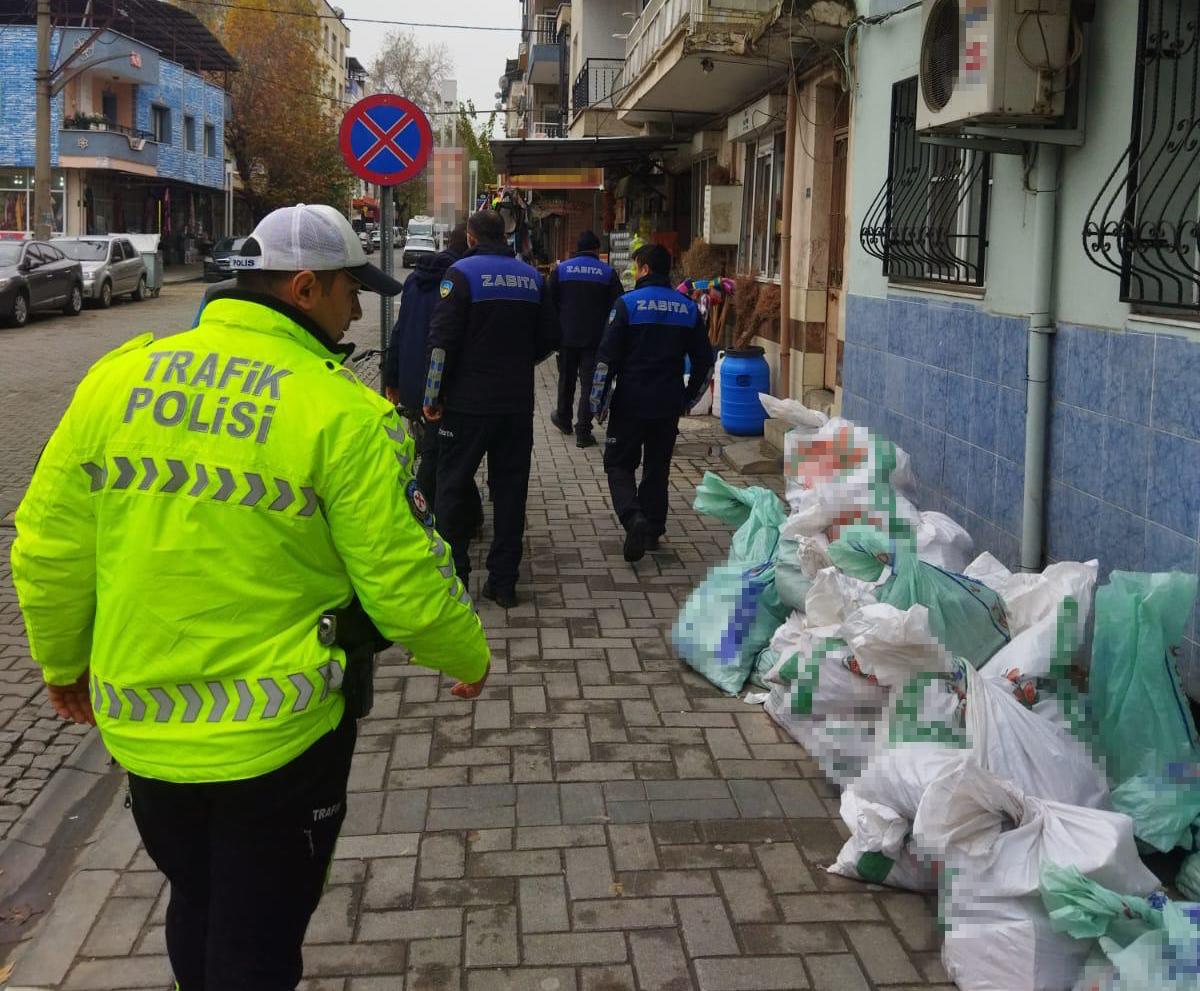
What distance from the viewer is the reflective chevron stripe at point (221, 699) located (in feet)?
7.39

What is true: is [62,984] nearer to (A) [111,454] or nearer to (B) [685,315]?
(A) [111,454]

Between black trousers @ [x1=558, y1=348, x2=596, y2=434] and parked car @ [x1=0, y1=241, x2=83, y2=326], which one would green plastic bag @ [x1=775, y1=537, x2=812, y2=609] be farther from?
parked car @ [x1=0, y1=241, x2=83, y2=326]

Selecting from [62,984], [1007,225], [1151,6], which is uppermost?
[1151,6]

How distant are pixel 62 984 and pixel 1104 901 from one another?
8.25 feet

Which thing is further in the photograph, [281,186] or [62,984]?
[281,186]

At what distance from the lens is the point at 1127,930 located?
2850 mm

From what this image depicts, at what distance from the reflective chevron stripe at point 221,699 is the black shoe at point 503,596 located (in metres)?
4.04

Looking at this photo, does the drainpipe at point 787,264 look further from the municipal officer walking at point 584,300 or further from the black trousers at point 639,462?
the black trousers at point 639,462

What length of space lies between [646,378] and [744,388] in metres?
4.33

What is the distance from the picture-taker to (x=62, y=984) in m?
Result: 3.17

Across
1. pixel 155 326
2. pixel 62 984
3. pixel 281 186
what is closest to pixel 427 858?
pixel 62 984

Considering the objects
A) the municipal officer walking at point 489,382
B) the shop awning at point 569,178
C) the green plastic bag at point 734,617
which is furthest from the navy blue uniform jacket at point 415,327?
the shop awning at point 569,178

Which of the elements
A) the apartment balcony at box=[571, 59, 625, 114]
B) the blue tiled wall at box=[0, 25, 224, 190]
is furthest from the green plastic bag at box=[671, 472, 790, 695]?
the blue tiled wall at box=[0, 25, 224, 190]

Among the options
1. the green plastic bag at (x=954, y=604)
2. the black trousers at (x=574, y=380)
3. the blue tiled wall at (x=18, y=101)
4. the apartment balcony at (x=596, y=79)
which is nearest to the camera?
the green plastic bag at (x=954, y=604)
